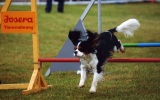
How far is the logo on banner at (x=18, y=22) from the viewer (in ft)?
24.6

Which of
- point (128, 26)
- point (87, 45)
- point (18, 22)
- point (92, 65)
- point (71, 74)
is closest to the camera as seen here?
point (87, 45)

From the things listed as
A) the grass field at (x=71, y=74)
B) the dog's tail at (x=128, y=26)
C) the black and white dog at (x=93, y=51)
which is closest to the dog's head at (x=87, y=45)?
the black and white dog at (x=93, y=51)

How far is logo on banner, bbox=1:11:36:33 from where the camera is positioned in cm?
751

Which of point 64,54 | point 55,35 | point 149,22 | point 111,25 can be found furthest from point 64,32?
point 64,54

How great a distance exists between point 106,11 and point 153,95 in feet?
63.4

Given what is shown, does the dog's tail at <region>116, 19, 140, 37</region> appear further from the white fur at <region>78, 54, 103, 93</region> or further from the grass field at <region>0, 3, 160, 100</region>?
the white fur at <region>78, 54, 103, 93</region>

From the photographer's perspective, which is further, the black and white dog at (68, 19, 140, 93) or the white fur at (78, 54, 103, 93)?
the white fur at (78, 54, 103, 93)

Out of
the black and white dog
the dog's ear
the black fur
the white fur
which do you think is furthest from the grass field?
the dog's ear

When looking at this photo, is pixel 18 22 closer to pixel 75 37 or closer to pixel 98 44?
pixel 75 37

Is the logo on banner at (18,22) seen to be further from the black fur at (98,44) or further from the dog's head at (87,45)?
the dog's head at (87,45)

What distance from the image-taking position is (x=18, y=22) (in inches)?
298

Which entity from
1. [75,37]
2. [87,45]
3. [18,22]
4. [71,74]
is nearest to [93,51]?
[87,45]

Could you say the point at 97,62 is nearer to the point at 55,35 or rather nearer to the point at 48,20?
the point at 55,35

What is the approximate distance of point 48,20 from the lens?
70.8ft
